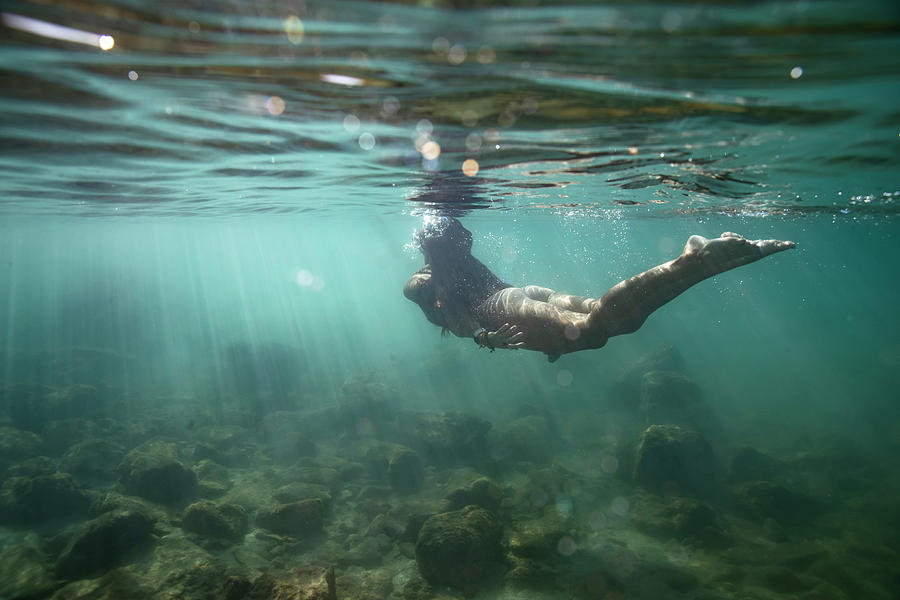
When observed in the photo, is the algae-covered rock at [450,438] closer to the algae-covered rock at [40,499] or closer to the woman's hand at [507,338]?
the woman's hand at [507,338]

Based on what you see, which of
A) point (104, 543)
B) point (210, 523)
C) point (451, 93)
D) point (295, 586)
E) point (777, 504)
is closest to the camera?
point (451, 93)

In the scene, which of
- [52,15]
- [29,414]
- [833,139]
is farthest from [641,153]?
[29,414]

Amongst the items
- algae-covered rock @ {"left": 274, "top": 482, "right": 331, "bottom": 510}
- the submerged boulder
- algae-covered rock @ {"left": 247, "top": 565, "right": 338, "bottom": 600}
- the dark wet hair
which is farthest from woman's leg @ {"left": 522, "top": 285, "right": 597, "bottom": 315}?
the submerged boulder

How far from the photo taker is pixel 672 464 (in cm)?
1477

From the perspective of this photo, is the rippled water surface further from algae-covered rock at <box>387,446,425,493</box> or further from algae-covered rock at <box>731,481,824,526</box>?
algae-covered rock at <box>731,481,824,526</box>

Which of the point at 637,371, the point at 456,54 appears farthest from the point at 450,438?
the point at 637,371

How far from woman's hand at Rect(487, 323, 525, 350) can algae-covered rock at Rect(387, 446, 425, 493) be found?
28.7 ft

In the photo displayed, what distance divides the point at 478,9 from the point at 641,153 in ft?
25.7

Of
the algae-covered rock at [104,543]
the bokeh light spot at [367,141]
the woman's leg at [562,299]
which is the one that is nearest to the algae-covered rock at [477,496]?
the woman's leg at [562,299]

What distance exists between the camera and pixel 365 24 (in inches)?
184

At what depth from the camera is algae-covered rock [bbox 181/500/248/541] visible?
10750 mm

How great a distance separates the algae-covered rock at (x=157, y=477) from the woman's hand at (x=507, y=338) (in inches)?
431

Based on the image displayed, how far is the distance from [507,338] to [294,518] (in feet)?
26.4

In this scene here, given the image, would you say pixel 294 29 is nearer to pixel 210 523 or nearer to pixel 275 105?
pixel 275 105
